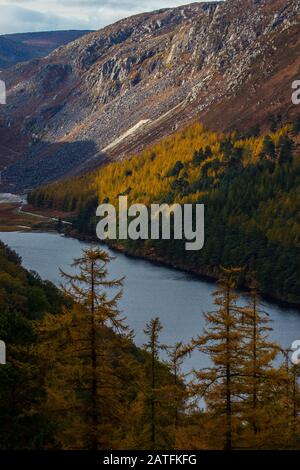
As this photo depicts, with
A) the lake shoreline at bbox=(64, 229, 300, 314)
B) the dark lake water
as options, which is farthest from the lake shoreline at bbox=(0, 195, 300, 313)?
the dark lake water

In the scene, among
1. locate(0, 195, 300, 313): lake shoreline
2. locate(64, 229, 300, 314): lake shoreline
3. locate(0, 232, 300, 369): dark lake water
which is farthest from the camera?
locate(0, 195, 300, 313): lake shoreline

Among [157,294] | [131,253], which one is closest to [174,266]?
[131,253]

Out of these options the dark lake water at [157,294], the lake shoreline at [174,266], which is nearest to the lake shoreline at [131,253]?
the lake shoreline at [174,266]

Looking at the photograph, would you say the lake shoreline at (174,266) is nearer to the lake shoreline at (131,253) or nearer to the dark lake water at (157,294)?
the lake shoreline at (131,253)

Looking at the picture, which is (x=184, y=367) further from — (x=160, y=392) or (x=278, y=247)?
(x=278, y=247)

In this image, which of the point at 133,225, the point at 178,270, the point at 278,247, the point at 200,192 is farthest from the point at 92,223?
the point at 278,247

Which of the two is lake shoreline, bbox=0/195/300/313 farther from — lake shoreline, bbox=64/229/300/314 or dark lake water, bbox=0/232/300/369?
dark lake water, bbox=0/232/300/369

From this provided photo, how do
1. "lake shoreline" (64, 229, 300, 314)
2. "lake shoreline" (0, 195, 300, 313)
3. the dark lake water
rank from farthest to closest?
"lake shoreline" (0, 195, 300, 313) → "lake shoreline" (64, 229, 300, 314) → the dark lake water
